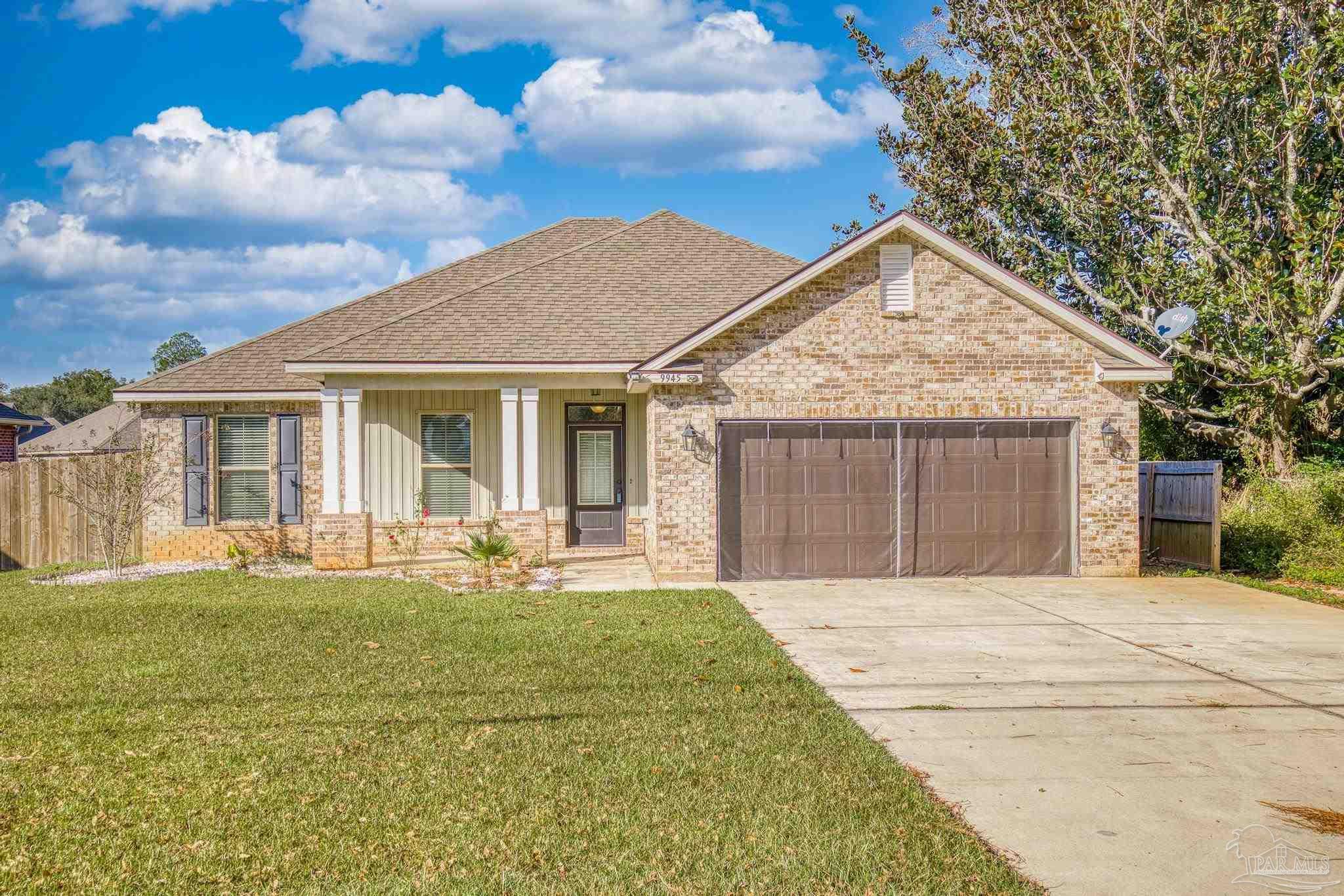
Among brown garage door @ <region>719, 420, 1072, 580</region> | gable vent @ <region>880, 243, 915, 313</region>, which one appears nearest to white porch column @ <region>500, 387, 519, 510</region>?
brown garage door @ <region>719, 420, 1072, 580</region>

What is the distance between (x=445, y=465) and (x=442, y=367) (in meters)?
2.52

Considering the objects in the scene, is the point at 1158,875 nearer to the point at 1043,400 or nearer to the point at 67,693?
the point at 67,693

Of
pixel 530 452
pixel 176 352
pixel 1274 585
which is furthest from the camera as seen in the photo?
pixel 176 352

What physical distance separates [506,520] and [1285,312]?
1297cm

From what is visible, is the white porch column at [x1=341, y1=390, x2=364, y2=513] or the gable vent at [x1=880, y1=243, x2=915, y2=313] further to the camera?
the white porch column at [x1=341, y1=390, x2=364, y2=513]

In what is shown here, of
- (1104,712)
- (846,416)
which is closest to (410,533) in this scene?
(846,416)

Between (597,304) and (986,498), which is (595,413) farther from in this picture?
(986,498)

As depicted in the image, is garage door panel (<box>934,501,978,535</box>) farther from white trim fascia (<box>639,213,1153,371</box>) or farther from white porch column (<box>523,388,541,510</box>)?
white porch column (<box>523,388,541,510</box>)

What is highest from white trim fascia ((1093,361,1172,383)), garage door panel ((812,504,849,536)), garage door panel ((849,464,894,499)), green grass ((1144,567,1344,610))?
white trim fascia ((1093,361,1172,383))

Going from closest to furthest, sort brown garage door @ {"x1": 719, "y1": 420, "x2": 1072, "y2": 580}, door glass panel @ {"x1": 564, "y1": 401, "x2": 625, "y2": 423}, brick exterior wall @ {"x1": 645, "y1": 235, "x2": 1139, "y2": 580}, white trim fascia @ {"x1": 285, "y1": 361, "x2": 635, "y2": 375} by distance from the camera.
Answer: brick exterior wall @ {"x1": 645, "y1": 235, "x2": 1139, "y2": 580}, brown garage door @ {"x1": 719, "y1": 420, "x2": 1072, "y2": 580}, white trim fascia @ {"x1": 285, "y1": 361, "x2": 635, "y2": 375}, door glass panel @ {"x1": 564, "y1": 401, "x2": 625, "y2": 423}

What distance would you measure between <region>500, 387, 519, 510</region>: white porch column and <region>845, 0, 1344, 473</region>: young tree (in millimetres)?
11524

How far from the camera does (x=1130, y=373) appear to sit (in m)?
12.6

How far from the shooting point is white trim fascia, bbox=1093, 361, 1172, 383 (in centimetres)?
1254

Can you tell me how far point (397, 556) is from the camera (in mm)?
15016
